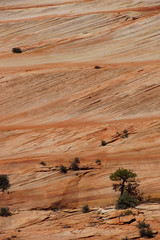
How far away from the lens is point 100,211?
26938mm

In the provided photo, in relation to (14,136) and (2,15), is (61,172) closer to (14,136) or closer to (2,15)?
(14,136)

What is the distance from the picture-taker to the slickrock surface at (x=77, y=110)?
95.4 ft

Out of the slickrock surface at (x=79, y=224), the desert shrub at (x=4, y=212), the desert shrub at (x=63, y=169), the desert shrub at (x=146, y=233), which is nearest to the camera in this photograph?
the desert shrub at (x=146, y=233)

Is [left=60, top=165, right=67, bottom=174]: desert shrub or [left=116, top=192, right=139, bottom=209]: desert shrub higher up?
[left=60, top=165, right=67, bottom=174]: desert shrub

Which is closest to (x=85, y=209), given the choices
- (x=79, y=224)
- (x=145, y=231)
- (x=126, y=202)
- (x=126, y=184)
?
(x=79, y=224)

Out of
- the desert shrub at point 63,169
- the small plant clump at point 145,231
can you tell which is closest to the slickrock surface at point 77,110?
the desert shrub at point 63,169

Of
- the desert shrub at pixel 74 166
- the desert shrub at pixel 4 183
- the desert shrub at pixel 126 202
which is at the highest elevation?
the desert shrub at pixel 74 166

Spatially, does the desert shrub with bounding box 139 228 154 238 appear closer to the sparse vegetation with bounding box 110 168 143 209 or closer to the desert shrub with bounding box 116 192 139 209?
the desert shrub with bounding box 116 192 139 209

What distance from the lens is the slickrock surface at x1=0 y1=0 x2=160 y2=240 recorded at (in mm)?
29078

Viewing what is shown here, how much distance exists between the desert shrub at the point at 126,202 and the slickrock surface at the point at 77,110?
116 cm

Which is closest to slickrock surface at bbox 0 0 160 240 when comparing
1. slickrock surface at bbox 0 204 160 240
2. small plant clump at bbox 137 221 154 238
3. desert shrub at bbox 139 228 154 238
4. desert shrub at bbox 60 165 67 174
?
slickrock surface at bbox 0 204 160 240

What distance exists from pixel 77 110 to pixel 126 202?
12241 mm

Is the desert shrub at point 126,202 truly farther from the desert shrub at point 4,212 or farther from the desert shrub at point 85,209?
the desert shrub at point 4,212

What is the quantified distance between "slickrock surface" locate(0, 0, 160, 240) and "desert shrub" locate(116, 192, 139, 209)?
1162 mm
